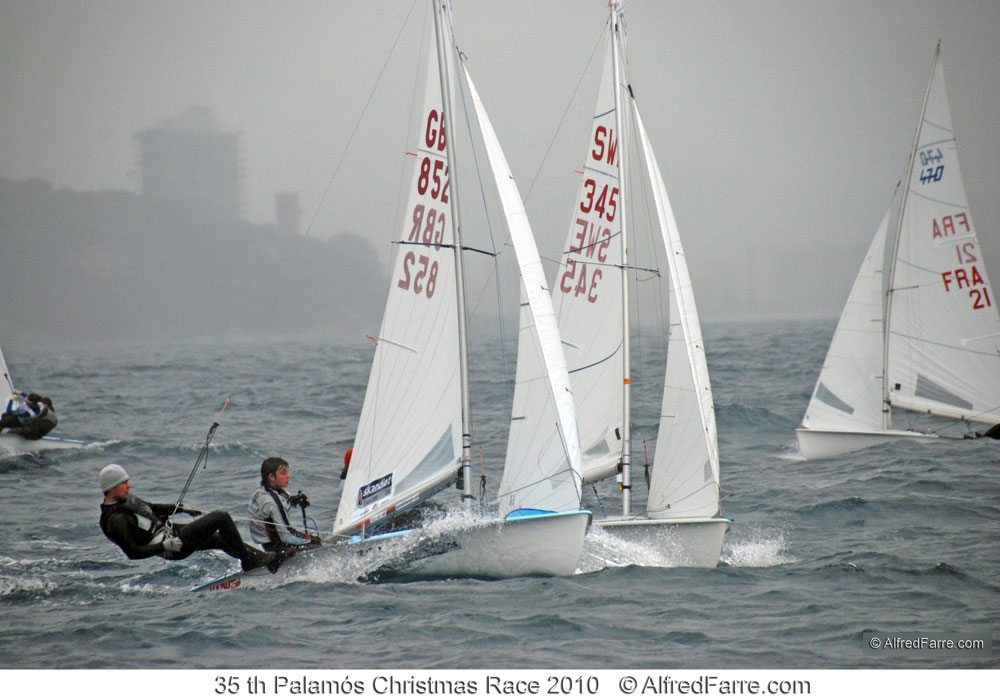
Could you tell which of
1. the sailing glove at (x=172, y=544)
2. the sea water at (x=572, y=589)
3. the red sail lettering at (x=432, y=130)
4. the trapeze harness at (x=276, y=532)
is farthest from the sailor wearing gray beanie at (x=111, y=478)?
the red sail lettering at (x=432, y=130)

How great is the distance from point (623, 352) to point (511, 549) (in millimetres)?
2453

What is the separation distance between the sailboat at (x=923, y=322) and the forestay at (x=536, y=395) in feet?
22.0

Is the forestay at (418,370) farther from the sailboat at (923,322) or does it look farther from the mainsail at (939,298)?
the mainsail at (939,298)

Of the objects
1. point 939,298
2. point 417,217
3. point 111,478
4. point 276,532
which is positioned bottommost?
point 276,532

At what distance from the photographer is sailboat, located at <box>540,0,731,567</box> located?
8.32 metres

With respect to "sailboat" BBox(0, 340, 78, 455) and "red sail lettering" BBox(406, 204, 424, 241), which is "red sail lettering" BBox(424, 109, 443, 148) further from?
"sailboat" BBox(0, 340, 78, 455)

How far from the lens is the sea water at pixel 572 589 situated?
20.0 ft

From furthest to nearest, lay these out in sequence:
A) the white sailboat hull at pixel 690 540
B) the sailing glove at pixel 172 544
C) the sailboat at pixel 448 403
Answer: the white sailboat hull at pixel 690 540, the sailboat at pixel 448 403, the sailing glove at pixel 172 544

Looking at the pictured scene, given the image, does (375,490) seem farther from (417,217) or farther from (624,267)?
(624,267)

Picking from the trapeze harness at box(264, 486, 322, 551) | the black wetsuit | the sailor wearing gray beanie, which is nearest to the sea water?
the trapeze harness at box(264, 486, 322, 551)

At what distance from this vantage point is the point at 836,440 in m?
13.1

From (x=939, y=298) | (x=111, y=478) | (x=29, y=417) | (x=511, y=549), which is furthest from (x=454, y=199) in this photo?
(x=29, y=417)

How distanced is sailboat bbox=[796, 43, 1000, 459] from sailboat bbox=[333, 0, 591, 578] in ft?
22.1

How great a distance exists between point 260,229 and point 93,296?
17664mm
